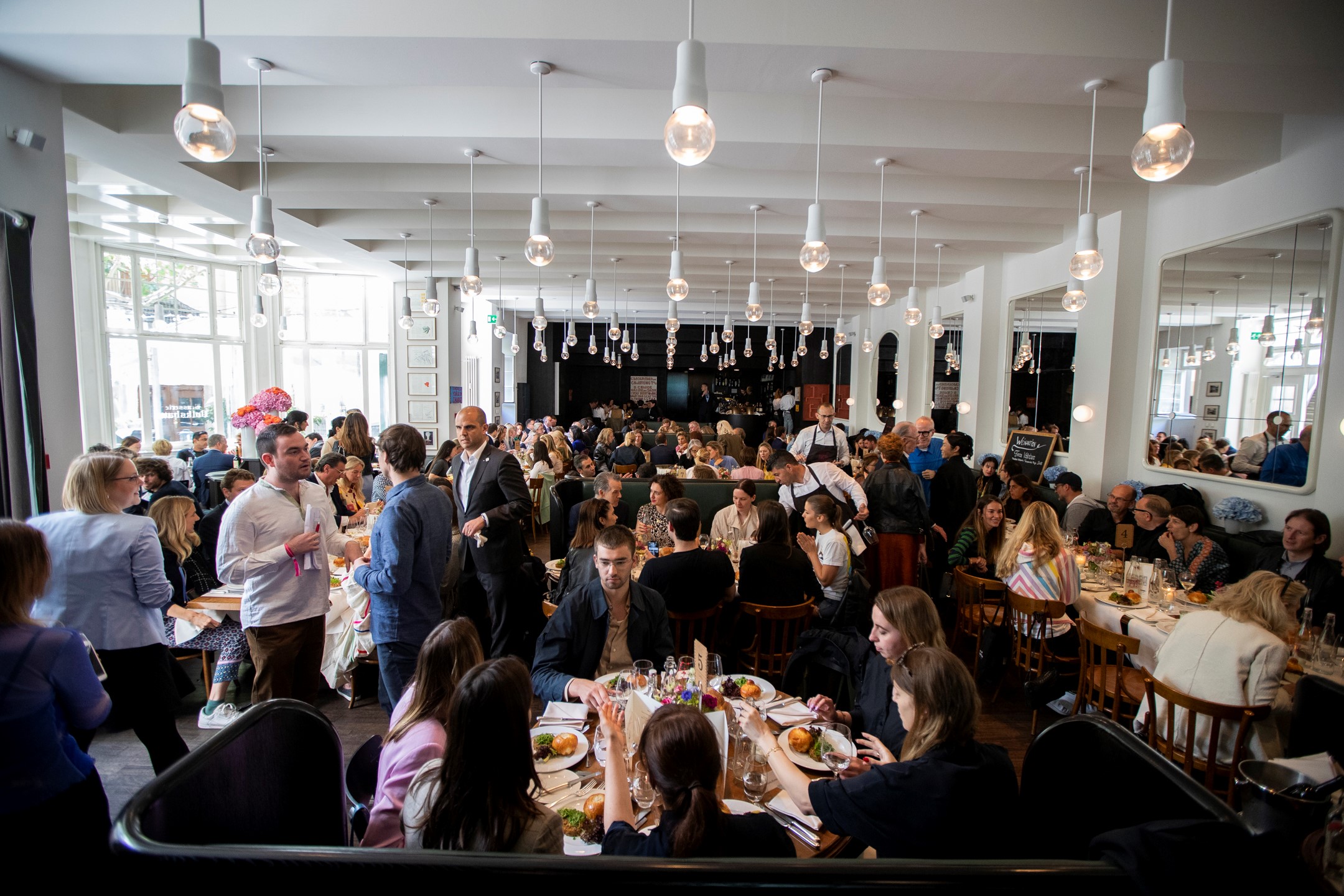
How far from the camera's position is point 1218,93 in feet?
11.2

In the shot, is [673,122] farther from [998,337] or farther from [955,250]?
[998,337]

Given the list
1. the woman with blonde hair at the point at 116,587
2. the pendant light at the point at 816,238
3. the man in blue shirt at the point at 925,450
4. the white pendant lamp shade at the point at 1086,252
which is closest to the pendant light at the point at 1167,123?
the pendant light at the point at 816,238

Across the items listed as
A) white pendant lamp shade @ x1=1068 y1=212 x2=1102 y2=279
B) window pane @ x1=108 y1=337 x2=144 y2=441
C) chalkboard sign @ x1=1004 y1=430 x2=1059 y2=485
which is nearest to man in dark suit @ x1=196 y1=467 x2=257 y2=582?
white pendant lamp shade @ x1=1068 y1=212 x2=1102 y2=279

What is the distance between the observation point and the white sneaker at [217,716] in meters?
3.53

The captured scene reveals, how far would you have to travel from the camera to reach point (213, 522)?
414cm

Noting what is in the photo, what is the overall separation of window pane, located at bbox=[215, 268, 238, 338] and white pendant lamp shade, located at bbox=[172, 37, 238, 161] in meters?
10.2

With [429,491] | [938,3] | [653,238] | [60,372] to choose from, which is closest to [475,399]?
[653,238]

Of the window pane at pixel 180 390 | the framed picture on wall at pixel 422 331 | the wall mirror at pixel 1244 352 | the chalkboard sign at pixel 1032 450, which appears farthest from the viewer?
the framed picture on wall at pixel 422 331

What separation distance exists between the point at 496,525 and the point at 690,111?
282cm

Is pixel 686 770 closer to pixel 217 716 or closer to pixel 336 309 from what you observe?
pixel 217 716

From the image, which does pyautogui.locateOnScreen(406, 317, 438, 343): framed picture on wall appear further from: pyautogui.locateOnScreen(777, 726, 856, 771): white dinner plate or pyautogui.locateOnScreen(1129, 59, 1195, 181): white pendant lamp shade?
pyautogui.locateOnScreen(1129, 59, 1195, 181): white pendant lamp shade

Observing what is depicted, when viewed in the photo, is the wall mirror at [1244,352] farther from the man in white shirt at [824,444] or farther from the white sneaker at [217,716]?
the white sneaker at [217,716]

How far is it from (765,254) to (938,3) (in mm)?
5379

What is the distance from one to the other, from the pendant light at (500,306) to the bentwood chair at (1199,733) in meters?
8.64
